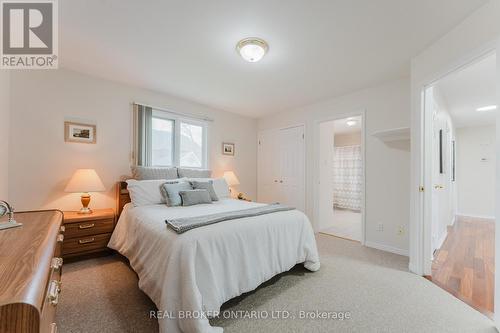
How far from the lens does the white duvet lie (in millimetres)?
1396

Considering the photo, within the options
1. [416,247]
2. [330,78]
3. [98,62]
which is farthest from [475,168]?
[98,62]

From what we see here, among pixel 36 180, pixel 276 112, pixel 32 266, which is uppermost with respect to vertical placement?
pixel 276 112

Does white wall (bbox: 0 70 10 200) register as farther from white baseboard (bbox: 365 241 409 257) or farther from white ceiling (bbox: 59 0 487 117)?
white baseboard (bbox: 365 241 409 257)

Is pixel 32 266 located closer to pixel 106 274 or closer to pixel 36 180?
pixel 106 274

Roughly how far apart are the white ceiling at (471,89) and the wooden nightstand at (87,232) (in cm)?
411

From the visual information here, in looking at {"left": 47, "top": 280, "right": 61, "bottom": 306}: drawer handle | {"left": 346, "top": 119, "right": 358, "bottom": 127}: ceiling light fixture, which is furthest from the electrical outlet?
{"left": 47, "top": 280, "right": 61, "bottom": 306}: drawer handle

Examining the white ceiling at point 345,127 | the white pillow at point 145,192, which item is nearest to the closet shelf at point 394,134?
the white ceiling at point 345,127

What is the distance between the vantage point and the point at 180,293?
1.43m

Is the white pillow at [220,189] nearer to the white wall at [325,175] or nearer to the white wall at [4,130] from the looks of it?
the white wall at [325,175]

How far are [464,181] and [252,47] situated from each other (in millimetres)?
6504

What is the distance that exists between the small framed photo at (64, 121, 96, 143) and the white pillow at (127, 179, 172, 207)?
868 mm

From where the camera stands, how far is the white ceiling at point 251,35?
168 cm

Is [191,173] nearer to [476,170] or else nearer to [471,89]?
[471,89]

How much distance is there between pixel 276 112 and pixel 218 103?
1.32 meters
